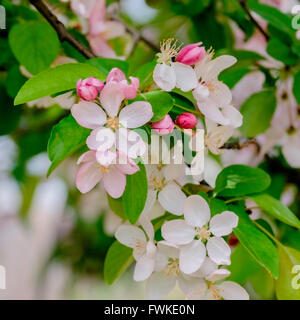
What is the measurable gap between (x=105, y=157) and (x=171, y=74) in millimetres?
117

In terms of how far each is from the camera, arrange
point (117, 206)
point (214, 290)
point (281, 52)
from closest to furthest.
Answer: point (214, 290) → point (117, 206) → point (281, 52)

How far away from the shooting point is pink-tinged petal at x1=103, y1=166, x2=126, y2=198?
60 cm

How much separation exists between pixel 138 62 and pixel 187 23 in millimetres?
126

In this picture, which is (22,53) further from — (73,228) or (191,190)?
(73,228)

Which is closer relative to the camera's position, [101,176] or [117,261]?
[101,176]

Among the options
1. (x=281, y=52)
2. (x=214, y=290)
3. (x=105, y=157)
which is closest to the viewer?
(x=105, y=157)

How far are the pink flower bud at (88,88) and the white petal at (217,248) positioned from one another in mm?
198

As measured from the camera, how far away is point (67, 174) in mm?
1585

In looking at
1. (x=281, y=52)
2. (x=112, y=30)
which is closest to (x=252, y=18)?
(x=281, y=52)

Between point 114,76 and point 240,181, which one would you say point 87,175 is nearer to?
point 114,76

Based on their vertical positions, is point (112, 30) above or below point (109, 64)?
below

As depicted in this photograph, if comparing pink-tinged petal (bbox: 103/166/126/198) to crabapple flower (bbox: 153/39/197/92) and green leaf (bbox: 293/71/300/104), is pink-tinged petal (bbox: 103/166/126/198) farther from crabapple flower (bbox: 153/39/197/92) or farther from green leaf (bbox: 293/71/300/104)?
green leaf (bbox: 293/71/300/104)

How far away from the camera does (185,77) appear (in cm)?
62
